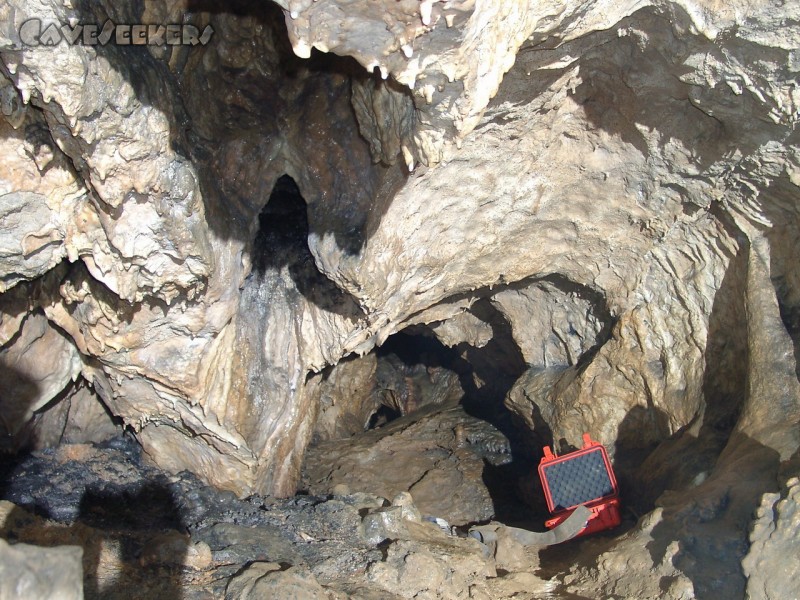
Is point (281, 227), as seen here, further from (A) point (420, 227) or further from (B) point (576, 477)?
(B) point (576, 477)

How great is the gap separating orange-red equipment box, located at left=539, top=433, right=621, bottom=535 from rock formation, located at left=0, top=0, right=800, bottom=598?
0.37 m

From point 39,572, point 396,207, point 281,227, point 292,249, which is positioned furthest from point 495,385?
point 39,572

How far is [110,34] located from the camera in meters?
3.56

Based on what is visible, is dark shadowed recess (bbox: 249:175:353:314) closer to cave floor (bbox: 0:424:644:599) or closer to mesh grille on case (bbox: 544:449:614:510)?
cave floor (bbox: 0:424:644:599)

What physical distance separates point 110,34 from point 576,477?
4.26 m

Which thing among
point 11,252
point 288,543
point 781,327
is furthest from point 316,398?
point 781,327

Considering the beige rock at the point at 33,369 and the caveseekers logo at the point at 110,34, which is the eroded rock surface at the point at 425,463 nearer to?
the beige rock at the point at 33,369

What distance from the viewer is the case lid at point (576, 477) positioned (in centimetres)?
503

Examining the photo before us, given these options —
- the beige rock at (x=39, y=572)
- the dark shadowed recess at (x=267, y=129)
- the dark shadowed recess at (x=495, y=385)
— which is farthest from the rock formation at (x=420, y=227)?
the beige rock at (x=39, y=572)

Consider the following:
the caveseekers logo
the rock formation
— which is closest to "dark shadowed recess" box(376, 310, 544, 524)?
the rock formation

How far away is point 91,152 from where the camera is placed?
3.56 m

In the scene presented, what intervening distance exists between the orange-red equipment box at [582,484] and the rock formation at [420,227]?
0.37 meters

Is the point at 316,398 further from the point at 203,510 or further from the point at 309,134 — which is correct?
the point at 309,134

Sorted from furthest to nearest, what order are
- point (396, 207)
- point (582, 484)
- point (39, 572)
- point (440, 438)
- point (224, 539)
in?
point (440, 438) → point (582, 484) → point (396, 207) → point (224, 539) → point (39, 572)
